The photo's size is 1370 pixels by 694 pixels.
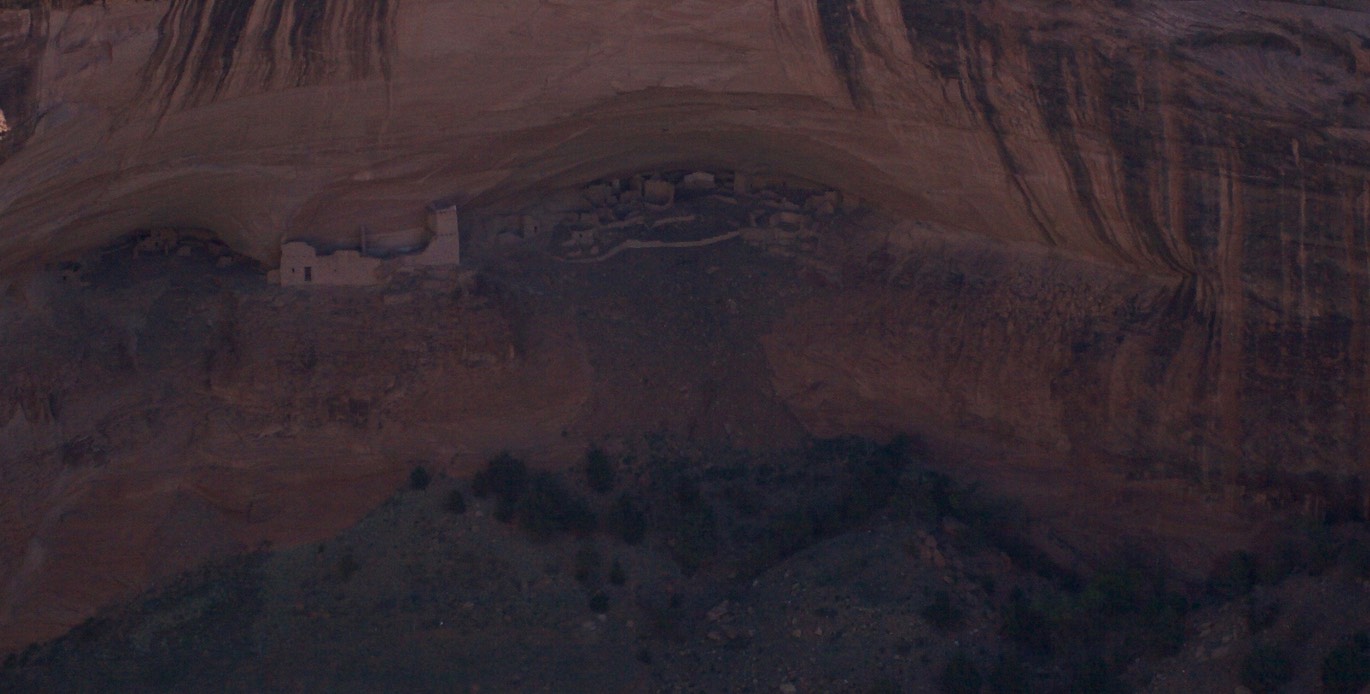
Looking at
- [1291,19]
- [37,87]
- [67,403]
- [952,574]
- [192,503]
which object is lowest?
[952,574]

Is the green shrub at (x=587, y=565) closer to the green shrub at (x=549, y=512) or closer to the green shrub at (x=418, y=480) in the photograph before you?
the green shrub at (x=549, y=512)

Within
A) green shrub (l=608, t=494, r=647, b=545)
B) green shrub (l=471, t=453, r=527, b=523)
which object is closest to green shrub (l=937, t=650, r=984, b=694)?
green shrub (l=608, t=494, r=647, b=545)

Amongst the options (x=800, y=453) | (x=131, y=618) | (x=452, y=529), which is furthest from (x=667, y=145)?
(x=131, y=618)

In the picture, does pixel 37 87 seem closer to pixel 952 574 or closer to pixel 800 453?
pixel 800 453

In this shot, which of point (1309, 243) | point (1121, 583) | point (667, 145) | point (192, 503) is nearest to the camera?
point (1309, 243)

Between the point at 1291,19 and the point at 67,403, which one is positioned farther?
the point at 67,403

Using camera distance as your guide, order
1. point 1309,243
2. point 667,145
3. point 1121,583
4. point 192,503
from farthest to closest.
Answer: point 667,145
point 192,503
point 1121,583
point 1309,243
